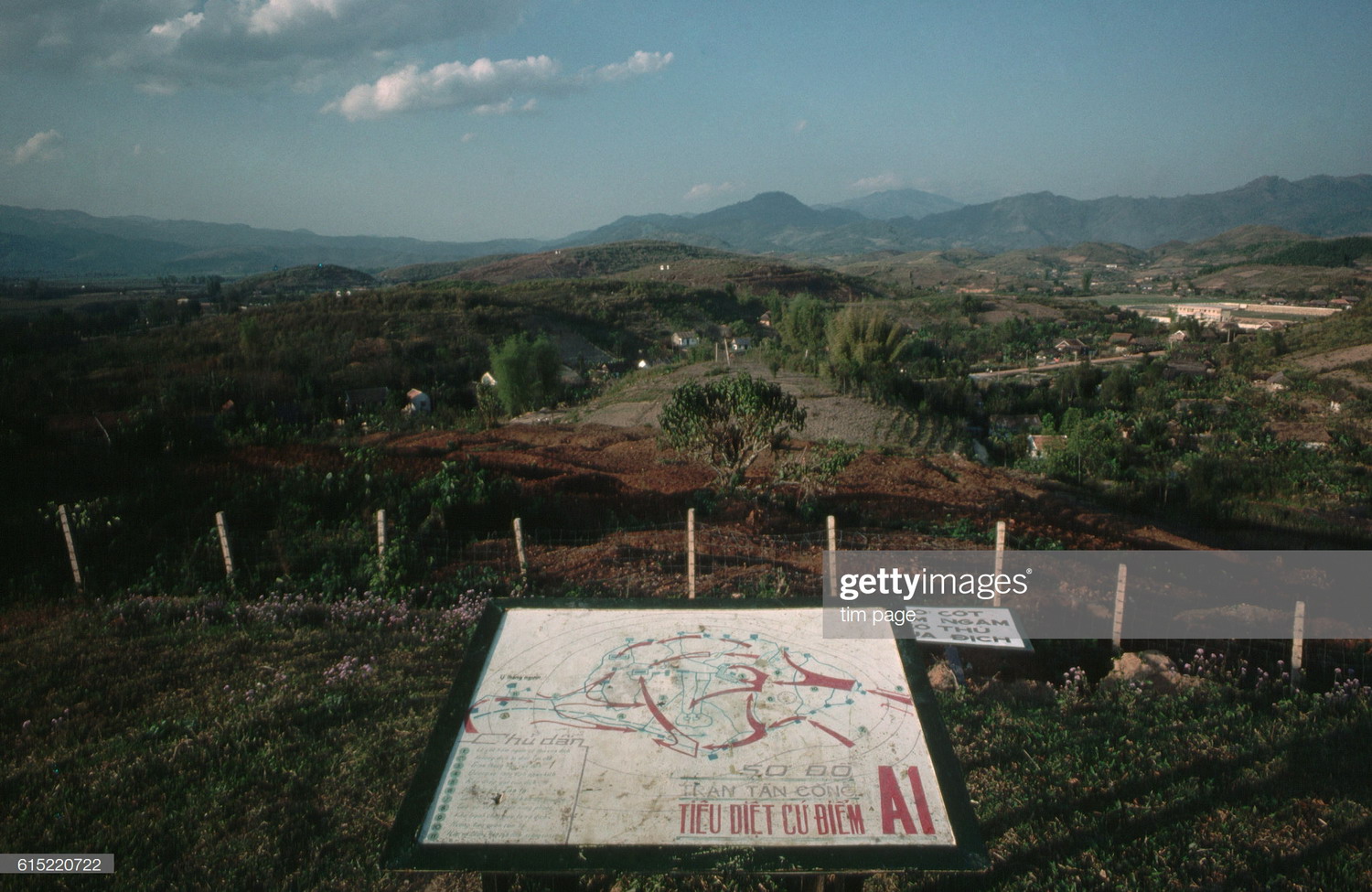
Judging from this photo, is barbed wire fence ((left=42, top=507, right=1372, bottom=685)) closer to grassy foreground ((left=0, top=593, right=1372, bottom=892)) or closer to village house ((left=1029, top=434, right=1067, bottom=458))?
grassy foreground ((left=0, top=593, right=1372, bottom=892))

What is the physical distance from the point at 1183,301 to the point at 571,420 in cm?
9104

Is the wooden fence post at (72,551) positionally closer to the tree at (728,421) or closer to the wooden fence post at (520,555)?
the wooden fence post at (520,555)

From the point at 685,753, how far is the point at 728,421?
9103 mm

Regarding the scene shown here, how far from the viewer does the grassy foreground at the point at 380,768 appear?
350 centimetres

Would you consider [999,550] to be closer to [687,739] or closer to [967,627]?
[967,627]

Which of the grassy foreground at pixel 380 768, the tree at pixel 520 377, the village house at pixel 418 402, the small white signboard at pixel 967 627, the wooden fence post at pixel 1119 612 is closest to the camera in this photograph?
the grassy foreground at pixel 380 768

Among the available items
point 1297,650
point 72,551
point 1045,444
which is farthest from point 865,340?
point 72,551

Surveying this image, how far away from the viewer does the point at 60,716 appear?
16.0ft

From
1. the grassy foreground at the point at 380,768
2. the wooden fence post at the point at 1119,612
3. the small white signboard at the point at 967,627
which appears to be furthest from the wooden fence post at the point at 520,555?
the wooden fence post at the point at 1119,612

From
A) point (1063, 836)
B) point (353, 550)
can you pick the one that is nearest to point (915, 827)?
point (1063, 836)

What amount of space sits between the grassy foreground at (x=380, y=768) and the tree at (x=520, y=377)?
2133cm

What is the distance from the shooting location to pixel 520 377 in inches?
1077

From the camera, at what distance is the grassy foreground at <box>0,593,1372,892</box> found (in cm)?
350

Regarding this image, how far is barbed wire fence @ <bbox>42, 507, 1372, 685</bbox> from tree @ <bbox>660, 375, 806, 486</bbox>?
273cm
